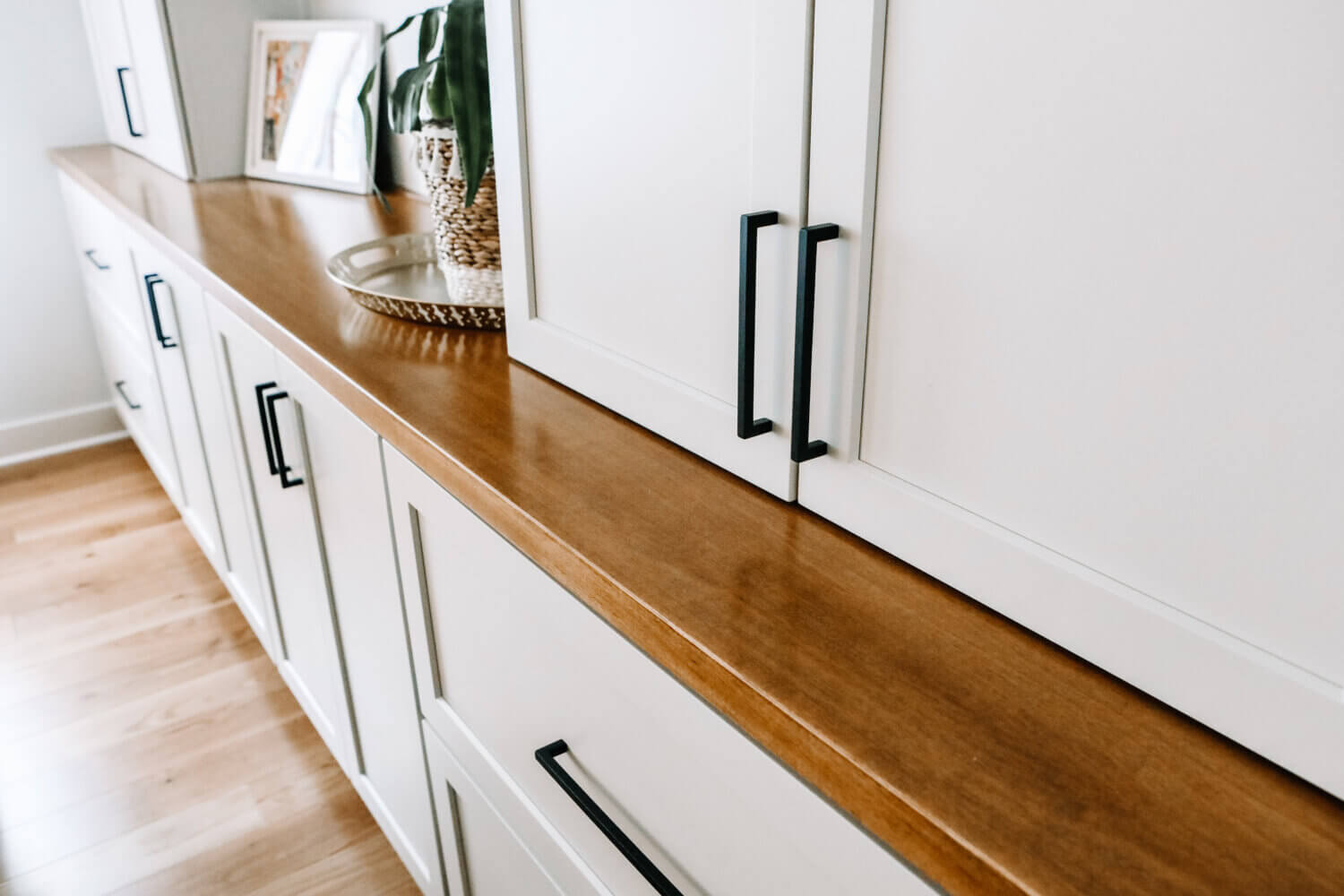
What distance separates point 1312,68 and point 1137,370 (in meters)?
0.15

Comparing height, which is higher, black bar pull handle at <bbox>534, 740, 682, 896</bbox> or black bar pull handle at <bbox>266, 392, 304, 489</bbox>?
black bar pull handle at <bbox>266, 392, 304, 489</bbox>

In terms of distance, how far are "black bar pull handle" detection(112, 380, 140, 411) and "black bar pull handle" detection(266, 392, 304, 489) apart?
4.57 ft

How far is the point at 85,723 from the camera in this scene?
5.87ft

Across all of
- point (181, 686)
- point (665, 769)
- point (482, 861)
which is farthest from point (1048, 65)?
point (181, 686)

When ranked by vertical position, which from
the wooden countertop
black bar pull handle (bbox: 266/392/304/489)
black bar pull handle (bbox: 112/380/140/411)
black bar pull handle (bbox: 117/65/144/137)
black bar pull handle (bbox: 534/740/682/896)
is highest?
black bar pull handle (bbox: 117/65/144/137)

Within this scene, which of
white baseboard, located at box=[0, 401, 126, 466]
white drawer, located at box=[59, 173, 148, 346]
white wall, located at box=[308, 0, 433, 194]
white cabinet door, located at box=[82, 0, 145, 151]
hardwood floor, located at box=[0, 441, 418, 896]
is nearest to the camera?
hardwood floor, located at box=[0, 441, 418, 896]

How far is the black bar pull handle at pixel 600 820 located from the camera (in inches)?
27.7

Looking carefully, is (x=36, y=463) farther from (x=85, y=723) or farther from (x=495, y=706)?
(x=495, y=706)

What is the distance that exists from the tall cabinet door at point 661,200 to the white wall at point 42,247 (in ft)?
7.35

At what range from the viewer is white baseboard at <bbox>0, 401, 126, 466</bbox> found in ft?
9.12

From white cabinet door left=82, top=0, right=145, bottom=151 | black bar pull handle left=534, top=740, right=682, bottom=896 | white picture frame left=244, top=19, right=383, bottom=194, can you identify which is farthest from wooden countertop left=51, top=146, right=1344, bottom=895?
white cabinet door left=82, top=0, right=145, bottom=151

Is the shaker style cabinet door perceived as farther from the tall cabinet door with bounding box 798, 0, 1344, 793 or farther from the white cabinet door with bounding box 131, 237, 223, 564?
the tall cabinet door with bounding box 798, 0, 1344, 793

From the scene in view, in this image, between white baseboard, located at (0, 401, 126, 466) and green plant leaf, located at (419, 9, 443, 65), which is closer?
green plant leaf, located at (419, 9, 443, 65)

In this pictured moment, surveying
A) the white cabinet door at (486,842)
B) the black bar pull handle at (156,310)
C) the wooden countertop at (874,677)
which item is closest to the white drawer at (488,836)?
the white cabinet door at (486,842)
